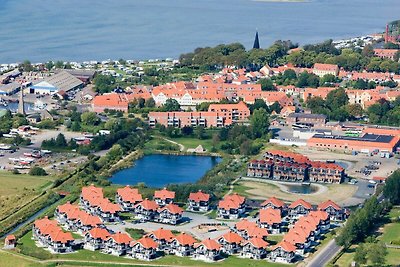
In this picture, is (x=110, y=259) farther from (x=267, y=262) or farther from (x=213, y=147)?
(x=213, y=147)

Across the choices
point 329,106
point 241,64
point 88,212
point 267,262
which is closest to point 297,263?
point 267,262

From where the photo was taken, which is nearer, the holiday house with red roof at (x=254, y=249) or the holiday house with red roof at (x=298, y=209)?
the holiday house with red roof at (x=254, y=249)

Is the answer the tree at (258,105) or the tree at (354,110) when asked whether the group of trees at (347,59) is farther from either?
the tree at (258,105)

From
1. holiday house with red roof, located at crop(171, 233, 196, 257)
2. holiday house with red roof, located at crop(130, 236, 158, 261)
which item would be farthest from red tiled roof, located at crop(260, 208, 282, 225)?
holiday house with red roof, located at crop(130, 236, 158, 261)

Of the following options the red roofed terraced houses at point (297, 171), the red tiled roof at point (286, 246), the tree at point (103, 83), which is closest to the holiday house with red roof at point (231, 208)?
the red tiled roof at point (286, 246)

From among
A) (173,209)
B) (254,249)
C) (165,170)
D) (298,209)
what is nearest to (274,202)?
(298,209)

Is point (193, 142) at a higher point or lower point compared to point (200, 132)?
lower

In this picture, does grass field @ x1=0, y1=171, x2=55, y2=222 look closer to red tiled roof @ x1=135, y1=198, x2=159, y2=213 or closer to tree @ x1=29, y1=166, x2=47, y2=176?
tree @ x1=29, y1=166, x2=47, y2=176

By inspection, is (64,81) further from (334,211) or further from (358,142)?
(334,211)
